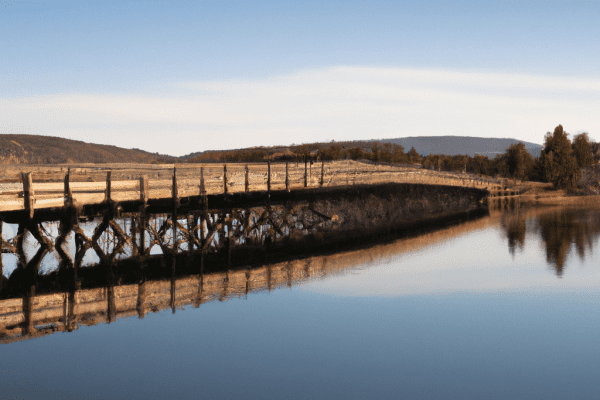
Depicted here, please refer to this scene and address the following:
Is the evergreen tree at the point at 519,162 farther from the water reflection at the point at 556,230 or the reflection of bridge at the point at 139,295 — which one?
the reflection of bridge at the point at 139,295

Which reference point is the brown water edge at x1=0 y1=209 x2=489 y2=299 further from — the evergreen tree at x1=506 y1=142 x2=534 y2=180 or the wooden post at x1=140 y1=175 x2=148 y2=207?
the evergreen tree at x1=506 y1=142 x2=534 y2=180

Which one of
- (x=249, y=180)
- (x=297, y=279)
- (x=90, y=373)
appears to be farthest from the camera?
(x=249, y=180)

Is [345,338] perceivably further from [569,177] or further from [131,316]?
[569,177]

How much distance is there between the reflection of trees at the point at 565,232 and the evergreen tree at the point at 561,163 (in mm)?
31409

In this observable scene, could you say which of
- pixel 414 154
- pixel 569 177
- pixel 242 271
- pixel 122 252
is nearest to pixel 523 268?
pixel 242 271

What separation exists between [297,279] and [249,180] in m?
8.81

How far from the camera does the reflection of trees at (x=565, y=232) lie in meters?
30.0

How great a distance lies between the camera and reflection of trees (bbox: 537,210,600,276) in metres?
30.0

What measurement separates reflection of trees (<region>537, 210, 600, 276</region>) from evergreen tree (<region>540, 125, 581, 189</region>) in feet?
103

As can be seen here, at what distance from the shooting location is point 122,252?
23781mm

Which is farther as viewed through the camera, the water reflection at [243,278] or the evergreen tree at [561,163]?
the evergreen tree at [561,163]

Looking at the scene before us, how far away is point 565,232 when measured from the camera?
39406 millimetres

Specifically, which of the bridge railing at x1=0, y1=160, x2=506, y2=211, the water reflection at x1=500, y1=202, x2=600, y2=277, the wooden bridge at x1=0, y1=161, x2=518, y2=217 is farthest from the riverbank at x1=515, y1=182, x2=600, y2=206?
the wooden bridge at x1=0, y1=161, x2=518, y2=217

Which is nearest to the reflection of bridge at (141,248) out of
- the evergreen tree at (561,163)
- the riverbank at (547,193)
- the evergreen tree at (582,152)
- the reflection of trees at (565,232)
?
the reflection of trees at (565,232)
